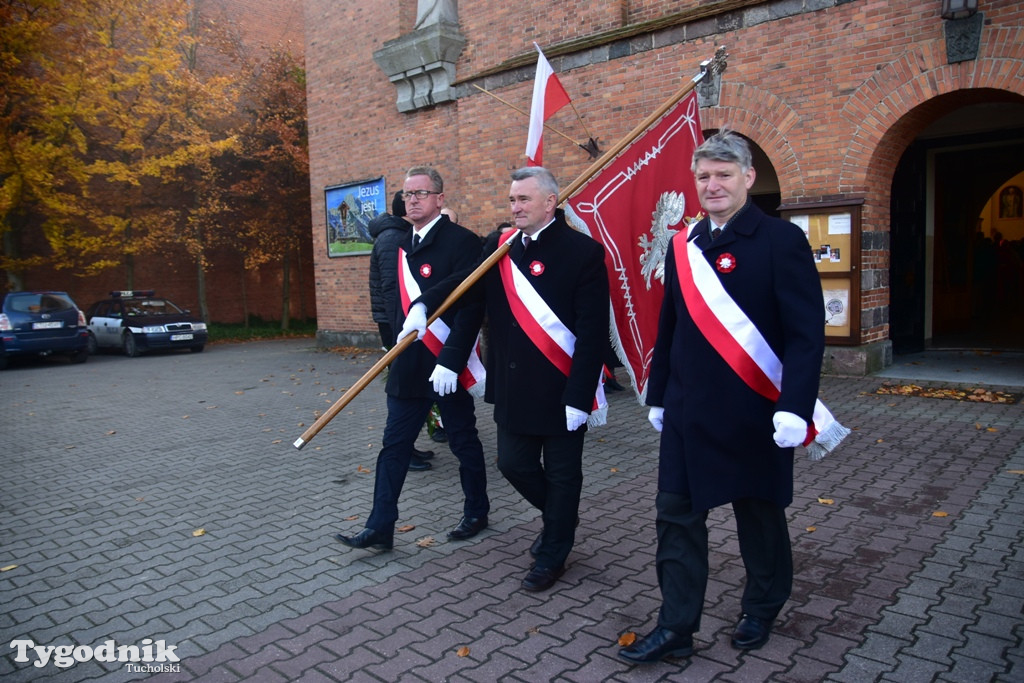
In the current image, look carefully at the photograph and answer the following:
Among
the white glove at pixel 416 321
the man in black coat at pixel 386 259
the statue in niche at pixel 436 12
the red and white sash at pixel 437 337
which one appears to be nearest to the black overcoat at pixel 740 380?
the white glove at pixel 416 321

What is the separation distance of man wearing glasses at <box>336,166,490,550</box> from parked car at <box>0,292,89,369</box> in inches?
598

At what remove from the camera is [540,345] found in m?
3.78

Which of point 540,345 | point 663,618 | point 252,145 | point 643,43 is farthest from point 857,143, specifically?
point 252,145

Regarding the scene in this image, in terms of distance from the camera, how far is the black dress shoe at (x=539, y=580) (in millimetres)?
3756

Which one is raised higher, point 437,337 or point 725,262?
point 725,262

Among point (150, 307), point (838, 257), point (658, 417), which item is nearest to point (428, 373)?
point (658, 417)

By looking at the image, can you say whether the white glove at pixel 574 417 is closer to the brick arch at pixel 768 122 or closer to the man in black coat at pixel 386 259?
the man in black coat at pixel 386 259

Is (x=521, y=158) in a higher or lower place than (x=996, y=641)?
higher

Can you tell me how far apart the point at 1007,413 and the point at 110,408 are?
10.7 meters

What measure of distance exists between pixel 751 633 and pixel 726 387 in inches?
41.9

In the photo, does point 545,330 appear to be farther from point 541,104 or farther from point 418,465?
point 418,465

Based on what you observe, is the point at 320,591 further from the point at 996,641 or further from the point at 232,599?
the point at 996,641

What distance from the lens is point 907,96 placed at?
8.62 m

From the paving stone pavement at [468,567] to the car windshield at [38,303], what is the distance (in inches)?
422
